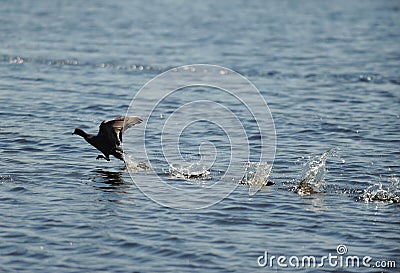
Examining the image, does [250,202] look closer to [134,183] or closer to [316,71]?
[134,183]

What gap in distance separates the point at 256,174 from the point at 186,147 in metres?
2.12

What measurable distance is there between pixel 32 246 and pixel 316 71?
1386cm

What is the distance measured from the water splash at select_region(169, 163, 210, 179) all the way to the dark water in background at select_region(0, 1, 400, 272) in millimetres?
745

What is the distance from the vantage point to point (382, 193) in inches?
424

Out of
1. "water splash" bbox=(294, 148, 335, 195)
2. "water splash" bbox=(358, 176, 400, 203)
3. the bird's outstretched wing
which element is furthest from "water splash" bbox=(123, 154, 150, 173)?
"water splash" bbox=(358, 176, 400, 203)

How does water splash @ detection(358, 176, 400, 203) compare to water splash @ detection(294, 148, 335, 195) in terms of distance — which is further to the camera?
water splash @ detection(294, 148, 335, 195)

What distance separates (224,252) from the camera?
8570 mm

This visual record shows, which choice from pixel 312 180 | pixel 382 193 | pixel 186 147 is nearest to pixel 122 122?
pixel 186 147

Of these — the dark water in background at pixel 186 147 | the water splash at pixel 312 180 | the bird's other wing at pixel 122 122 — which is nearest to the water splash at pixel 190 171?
the dark water in background at pixel 186 147

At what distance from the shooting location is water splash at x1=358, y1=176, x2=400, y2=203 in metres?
10.5

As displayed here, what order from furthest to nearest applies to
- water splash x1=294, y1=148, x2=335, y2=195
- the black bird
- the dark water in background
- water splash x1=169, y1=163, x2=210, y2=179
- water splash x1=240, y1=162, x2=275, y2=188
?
the black bird → water splash x1=169, y1=163, x2=210, y2=179 → water splash x1=240, y1=162, x2=275, y2=188 → water splash x1=294, y1=148, x2=335, y2=195 → the dark water in background

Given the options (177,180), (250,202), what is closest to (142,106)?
(177,180)

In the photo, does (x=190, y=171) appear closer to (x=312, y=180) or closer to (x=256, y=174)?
(x=256, y=174)

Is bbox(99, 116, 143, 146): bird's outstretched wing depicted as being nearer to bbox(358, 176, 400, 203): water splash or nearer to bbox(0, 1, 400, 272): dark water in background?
bbox(0, 1, 400, 272): dark water in background
